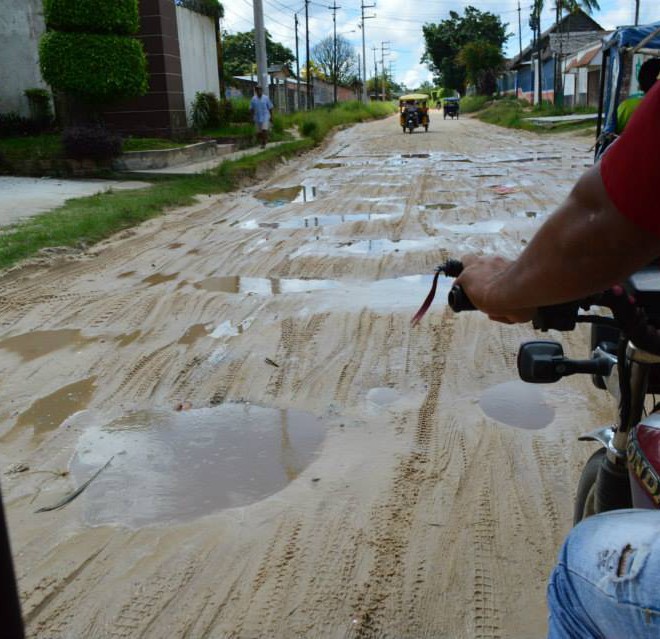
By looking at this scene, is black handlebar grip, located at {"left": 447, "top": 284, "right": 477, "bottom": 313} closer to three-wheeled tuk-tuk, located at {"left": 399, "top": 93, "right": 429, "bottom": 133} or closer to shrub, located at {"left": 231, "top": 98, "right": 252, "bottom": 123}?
shrub, located at {"left": 231, "top": 98, "right": 252, "bottom": 123}

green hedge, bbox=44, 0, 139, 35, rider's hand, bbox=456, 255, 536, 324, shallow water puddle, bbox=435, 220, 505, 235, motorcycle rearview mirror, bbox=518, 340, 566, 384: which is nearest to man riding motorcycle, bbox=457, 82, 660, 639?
rider's hand, bbox=456, 255, 536, 324

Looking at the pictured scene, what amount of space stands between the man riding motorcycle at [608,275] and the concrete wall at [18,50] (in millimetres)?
18647

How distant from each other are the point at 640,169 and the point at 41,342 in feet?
15.4

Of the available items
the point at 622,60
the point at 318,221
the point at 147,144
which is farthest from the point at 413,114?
the point at 318,221

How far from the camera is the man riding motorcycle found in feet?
3.55

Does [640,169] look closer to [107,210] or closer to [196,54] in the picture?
[107,210]

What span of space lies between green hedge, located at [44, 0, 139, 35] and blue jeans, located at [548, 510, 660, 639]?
50.6 ft

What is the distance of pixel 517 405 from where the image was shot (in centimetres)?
395

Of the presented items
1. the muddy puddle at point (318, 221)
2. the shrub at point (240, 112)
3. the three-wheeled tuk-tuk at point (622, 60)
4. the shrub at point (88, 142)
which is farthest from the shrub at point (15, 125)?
the three-wheeled tuk-tuk at point (622, 60)

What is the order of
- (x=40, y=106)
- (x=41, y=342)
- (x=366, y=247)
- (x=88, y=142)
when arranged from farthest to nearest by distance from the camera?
(x=40, y=106), (x=88, y=142), (x=366, y=247), (x=41, y=342)

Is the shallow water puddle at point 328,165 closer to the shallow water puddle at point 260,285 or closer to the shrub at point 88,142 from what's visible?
the shrub at point 88,142

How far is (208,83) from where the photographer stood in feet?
76.2

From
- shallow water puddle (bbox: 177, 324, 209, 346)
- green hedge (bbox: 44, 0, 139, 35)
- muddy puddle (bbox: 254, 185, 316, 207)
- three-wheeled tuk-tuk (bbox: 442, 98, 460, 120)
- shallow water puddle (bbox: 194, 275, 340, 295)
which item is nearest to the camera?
shallow water puddle (bbox: 177, 324, 209, 346)

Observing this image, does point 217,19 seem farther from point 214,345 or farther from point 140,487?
point 140,487
